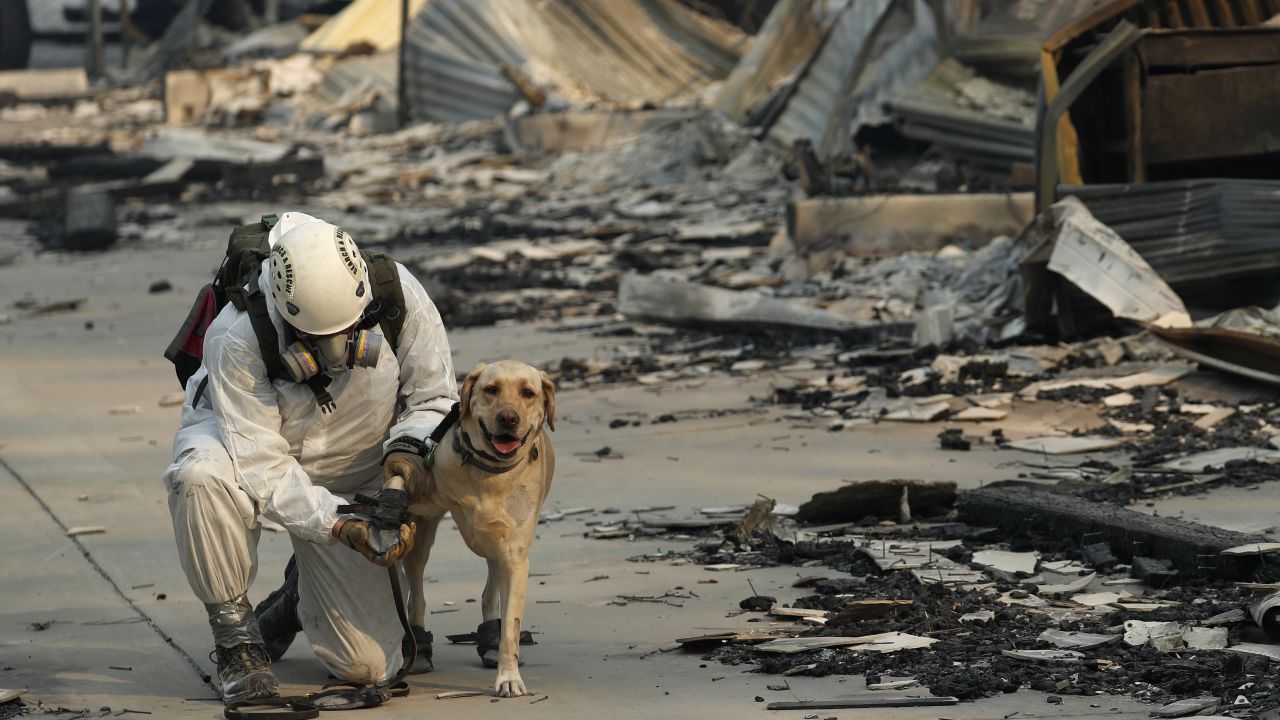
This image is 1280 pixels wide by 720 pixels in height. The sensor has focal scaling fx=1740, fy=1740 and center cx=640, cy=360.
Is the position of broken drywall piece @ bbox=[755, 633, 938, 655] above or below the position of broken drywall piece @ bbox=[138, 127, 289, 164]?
above

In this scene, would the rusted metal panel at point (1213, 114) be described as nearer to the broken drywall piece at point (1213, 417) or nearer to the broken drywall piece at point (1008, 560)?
the broken drywall piece at point (1213, 417)

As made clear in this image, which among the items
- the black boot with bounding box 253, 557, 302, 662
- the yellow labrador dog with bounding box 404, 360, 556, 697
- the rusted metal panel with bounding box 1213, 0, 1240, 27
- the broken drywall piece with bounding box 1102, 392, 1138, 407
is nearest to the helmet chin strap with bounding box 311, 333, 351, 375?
the yellow labrador dog with bounding box 404, 360, 556, 697

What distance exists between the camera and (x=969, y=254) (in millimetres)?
15148

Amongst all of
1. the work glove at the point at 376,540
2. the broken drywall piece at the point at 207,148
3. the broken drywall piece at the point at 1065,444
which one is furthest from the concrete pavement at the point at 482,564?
the broken drywall piece at the point at 207,148

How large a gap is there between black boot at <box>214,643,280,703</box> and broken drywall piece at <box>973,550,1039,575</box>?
268cm

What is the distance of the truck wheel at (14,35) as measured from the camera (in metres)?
52.5

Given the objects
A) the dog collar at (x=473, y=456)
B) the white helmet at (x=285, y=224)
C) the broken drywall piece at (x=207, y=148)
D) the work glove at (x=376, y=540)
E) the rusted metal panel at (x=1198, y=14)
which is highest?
the rusted metal panel at (x=1198, y=14)

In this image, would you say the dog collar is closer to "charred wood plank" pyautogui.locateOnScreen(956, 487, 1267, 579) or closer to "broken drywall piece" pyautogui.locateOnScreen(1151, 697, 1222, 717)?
"broken drywall piece" pyautogui.locateOnScreen(1151, 697, 1222, 717)

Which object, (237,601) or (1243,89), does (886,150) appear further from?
(237,601)

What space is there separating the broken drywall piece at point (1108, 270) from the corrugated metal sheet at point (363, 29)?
32.4m

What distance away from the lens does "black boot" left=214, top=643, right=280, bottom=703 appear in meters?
5.35

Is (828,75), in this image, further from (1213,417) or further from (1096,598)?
(1096,598)

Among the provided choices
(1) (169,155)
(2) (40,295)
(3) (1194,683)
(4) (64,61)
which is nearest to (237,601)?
(3) (1194,683)

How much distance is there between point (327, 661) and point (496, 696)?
64cm
